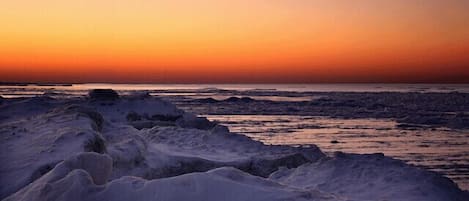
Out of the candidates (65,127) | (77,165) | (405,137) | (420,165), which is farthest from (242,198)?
(405,137)

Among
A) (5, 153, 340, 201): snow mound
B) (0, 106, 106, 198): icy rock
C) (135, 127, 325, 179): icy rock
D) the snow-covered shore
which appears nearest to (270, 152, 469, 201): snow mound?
the snow-covered shore

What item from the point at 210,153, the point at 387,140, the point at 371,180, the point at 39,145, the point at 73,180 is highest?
the point at 73,180

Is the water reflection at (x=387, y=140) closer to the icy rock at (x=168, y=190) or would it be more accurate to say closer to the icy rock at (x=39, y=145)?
the icy rock at (x=168, y=190)

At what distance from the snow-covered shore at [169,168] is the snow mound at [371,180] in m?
0.01

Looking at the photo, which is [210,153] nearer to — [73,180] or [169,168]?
[169,168]

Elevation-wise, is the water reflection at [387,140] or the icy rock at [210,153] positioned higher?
the icy rock at [210,153]

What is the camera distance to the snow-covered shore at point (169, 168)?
478 centimetres

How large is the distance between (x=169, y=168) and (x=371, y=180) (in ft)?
12.2

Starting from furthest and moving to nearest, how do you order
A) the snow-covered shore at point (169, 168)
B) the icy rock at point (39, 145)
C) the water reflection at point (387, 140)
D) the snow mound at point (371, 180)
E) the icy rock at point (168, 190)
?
1. the water reflection at point (387, 140)
2. the snow mound at point (371, 180)
3. the icy rock at point (39, 145)
4. the snow-covered shore at point (169, 168)
5. the icy rock at point (168, 190)

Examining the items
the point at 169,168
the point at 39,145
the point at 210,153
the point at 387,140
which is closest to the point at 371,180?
the point at 169,168

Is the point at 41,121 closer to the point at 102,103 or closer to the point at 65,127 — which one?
the point at 65,127

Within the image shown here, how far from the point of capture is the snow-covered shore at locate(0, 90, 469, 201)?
188 inches

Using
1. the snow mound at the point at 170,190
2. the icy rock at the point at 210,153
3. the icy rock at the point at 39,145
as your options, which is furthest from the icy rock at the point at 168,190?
the icy rock at the point at 210,153

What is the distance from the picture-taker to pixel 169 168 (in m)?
9.54
